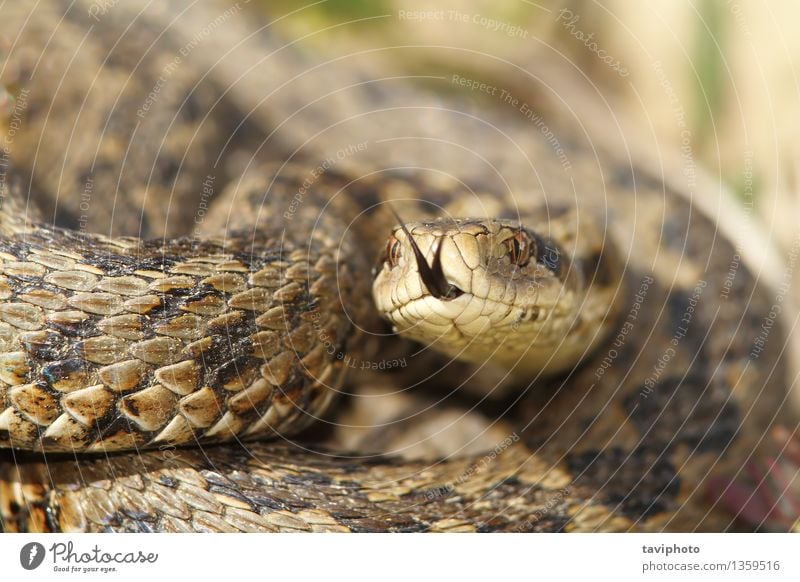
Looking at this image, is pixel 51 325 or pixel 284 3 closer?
pixel 51 325

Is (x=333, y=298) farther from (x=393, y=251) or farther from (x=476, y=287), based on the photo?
(x=476, y=287)

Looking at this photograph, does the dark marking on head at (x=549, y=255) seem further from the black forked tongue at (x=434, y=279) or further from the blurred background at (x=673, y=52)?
the blurred background at (x=673, y=52)

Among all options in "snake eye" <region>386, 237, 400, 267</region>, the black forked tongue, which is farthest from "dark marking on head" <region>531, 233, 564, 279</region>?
"snake eye" <region>386, 237, 400, 267</region>

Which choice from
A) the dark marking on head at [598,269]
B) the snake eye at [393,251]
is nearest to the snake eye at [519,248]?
the snake eye at [393,251]

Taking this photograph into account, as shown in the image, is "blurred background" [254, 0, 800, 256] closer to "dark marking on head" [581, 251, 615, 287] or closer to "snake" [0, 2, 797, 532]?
"snake" [0, 2, 797, 532]

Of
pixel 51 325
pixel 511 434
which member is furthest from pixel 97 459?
pixel 511 434

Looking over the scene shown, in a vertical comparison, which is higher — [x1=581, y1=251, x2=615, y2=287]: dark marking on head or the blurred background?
the blurred background

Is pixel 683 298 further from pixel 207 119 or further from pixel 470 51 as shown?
pixel 207 119

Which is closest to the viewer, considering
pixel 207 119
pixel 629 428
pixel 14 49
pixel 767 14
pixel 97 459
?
pixel 97 459
